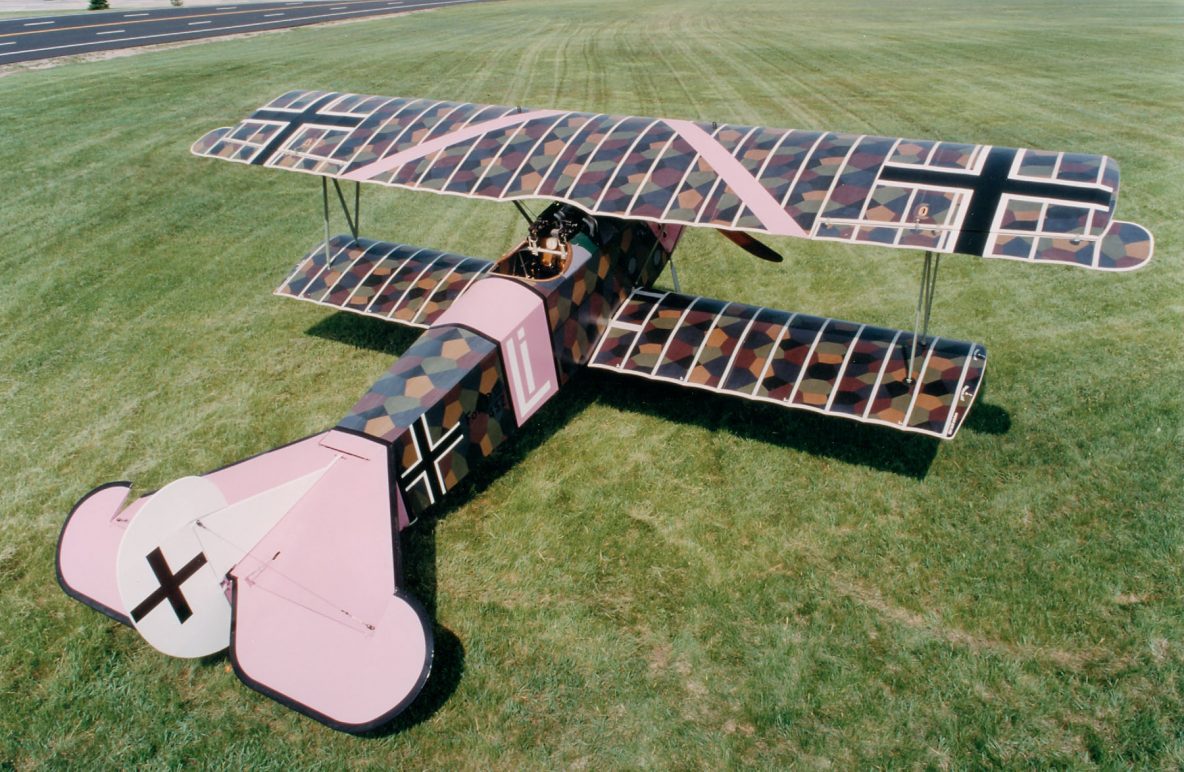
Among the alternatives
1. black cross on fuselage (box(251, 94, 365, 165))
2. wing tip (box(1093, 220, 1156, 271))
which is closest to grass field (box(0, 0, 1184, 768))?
wing tip (box(1093, 220, 1156, 271))

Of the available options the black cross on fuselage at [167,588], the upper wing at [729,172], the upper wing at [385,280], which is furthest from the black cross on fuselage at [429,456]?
the upper wing at [729,172]

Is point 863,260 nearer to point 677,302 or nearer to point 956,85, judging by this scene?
point 677,302

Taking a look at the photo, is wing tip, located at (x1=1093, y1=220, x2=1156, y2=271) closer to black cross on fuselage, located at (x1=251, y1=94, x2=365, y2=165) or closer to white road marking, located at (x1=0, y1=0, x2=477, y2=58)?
black cross on fuselage, located at (x1=251, y1=94, x2=365, y2=165)

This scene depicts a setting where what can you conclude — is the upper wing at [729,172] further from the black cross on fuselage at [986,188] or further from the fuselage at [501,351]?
the fuselage at [501,351]

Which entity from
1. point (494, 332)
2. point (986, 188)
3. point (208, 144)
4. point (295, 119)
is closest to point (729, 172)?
point (986, 188)

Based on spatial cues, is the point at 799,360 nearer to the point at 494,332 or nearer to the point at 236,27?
the point at 494,332
